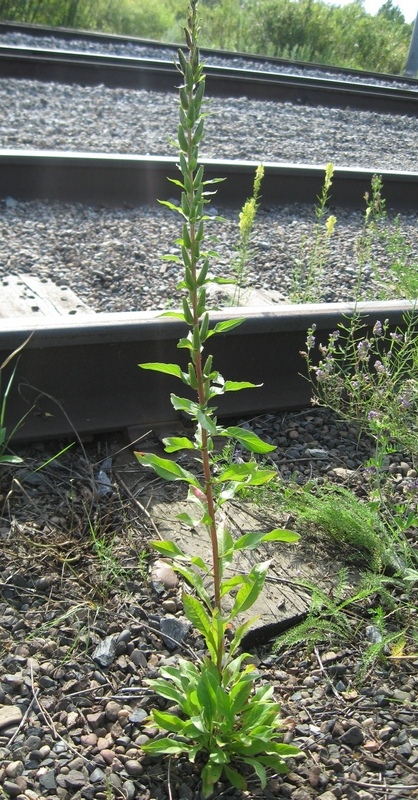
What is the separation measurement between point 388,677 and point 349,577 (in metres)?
0.43

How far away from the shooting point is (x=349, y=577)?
2.81 metres

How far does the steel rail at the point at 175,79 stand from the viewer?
1032cm

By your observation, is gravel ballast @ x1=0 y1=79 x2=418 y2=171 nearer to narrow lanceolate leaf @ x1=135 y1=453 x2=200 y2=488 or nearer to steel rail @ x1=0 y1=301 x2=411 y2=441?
steel rail @ x1=0 y1=301 x2=411 y2=441

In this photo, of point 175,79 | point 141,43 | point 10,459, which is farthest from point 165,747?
point 141,43

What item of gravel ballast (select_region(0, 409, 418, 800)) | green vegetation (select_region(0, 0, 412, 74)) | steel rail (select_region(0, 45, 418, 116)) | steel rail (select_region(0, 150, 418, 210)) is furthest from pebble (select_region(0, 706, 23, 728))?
green vegetation (select_region(0, 0, 412, 74))

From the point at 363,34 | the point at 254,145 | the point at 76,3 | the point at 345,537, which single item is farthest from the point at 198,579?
the point at 363,34

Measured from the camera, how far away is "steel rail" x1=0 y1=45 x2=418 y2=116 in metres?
10.3

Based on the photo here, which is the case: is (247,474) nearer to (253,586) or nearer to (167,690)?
(253,586)

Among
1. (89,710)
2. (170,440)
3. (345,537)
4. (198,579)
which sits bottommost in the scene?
(89,710)

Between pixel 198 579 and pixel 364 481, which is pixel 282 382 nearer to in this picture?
pixel 364 481

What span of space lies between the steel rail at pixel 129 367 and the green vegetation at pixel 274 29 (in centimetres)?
1733

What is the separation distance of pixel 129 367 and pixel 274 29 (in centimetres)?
1938

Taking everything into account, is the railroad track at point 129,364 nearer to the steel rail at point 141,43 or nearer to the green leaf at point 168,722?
the green leaf at point 168,722

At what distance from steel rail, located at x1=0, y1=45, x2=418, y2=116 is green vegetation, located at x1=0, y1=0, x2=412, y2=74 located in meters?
7.90
